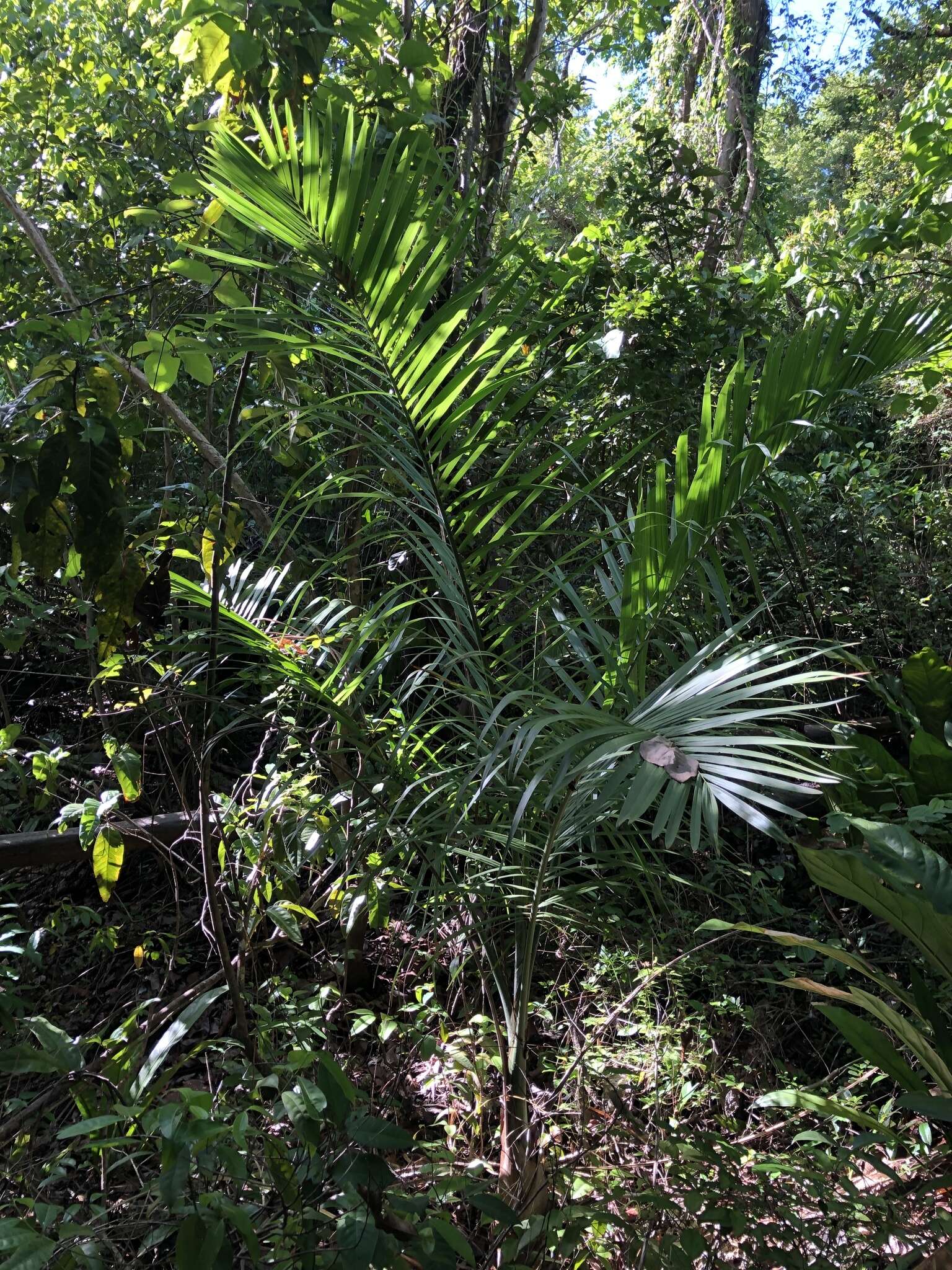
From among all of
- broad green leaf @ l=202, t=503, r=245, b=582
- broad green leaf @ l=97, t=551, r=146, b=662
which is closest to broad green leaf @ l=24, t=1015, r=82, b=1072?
broad green leaf @ l=97, t=551, r=146, b=662

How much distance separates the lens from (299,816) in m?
1.76

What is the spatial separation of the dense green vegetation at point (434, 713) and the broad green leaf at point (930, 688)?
18 millimetres

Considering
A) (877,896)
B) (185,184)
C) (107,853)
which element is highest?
(185,184)

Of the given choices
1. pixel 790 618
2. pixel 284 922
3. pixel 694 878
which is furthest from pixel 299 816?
pixel 790 618

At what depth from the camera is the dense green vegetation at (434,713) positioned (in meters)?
1.22

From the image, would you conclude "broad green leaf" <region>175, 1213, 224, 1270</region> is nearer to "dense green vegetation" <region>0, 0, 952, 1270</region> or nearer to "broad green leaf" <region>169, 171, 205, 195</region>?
"dense green vegetation" <region>0, 0, 952, 1270</region>

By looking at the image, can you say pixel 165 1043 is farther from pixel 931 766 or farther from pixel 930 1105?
pixel 931 766

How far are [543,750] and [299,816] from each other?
2.39 ft

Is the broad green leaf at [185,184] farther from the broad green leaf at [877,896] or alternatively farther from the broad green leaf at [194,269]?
the broad green leaf at [877,896]

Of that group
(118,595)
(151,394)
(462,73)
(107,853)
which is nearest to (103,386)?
(118,595)

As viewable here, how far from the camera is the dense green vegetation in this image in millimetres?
1217

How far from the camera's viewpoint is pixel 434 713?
1951mm

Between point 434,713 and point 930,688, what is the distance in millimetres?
1549

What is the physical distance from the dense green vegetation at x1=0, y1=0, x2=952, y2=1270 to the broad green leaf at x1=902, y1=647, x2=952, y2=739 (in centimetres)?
2
